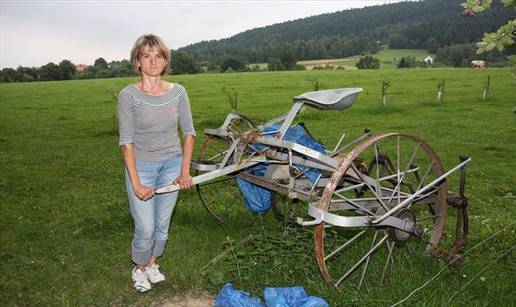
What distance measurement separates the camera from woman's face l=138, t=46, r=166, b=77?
12.9 feet

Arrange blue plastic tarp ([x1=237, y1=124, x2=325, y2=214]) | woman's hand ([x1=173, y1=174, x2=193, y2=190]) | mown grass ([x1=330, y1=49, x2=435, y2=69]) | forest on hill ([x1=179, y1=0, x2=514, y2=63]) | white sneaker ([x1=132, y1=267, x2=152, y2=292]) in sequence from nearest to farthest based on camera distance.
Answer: woman's hand ([x1=173, y1=174, x2=193, y2=190]), white sneaker ([x1=132, y1=267, x2=152, y2=292]), blue plastic tarp ([x1=237, y1=124, x2=325, y2=214]), mown grass ([x1=330, y1=49, x2=435, y2=69]), forest on hill ([x1=179, y1=0, x2=514, y2=63])

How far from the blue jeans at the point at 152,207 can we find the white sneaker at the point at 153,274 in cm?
17

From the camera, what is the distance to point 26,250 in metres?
5.84

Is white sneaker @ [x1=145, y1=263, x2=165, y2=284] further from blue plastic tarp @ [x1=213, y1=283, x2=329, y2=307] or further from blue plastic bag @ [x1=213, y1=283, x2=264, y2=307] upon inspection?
blue plastic tarp @ [x1=213, y1=283, x2=329, y2=307]

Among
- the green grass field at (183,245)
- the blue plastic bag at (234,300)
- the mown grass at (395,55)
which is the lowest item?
the mown grass at (395,55)

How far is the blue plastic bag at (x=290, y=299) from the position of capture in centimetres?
385

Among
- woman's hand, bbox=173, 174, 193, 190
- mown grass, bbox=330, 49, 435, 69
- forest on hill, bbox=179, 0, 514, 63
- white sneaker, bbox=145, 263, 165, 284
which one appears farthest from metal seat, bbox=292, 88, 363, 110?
mown grass, bbox=330, 49, 435, 69

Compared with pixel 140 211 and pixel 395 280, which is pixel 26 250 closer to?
pixel 140 211

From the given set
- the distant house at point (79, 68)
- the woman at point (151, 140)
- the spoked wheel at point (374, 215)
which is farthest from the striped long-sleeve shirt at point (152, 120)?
the distant house at point (79, 68)

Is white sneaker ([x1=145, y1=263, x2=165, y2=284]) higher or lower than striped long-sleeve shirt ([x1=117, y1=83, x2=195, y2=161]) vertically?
lower

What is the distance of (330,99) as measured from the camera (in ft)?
14.3

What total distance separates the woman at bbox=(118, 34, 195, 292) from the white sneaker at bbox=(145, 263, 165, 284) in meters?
0.20

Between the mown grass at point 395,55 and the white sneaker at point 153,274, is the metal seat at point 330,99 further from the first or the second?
the mown grass at point 395,55

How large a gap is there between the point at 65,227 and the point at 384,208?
475 centimetres
